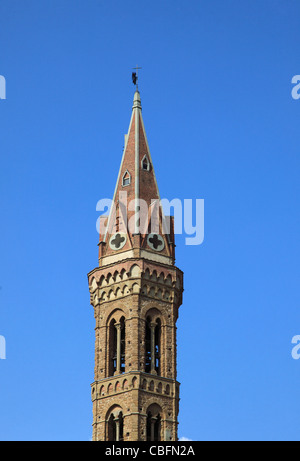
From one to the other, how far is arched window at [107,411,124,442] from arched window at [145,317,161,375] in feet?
10.6

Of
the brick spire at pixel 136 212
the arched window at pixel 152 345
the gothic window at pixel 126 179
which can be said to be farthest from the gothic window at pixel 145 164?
the arched window at pixel 152 345

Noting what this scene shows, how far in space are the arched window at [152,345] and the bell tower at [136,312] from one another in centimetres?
6

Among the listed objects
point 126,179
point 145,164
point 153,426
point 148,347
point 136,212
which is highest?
point 145,164

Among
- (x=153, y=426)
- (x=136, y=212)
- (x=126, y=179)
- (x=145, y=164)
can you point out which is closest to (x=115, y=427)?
(x=153, y=426)

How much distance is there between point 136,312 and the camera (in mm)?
72062

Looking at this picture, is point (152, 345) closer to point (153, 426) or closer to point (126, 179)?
point (153, 426)

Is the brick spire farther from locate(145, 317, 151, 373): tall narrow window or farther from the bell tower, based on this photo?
locate(145, 317, 151, 373): tall narrow window

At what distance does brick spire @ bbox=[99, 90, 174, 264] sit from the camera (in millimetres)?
74812

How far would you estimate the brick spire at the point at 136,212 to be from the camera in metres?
74.8

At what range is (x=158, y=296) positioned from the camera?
73.8 meters

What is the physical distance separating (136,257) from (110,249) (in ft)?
7.92

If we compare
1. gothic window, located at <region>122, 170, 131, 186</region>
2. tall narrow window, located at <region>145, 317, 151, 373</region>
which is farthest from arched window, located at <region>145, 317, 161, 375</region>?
gothic window, located at <region>122, 170, 131, 186</region>

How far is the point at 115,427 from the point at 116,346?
16.5ft
